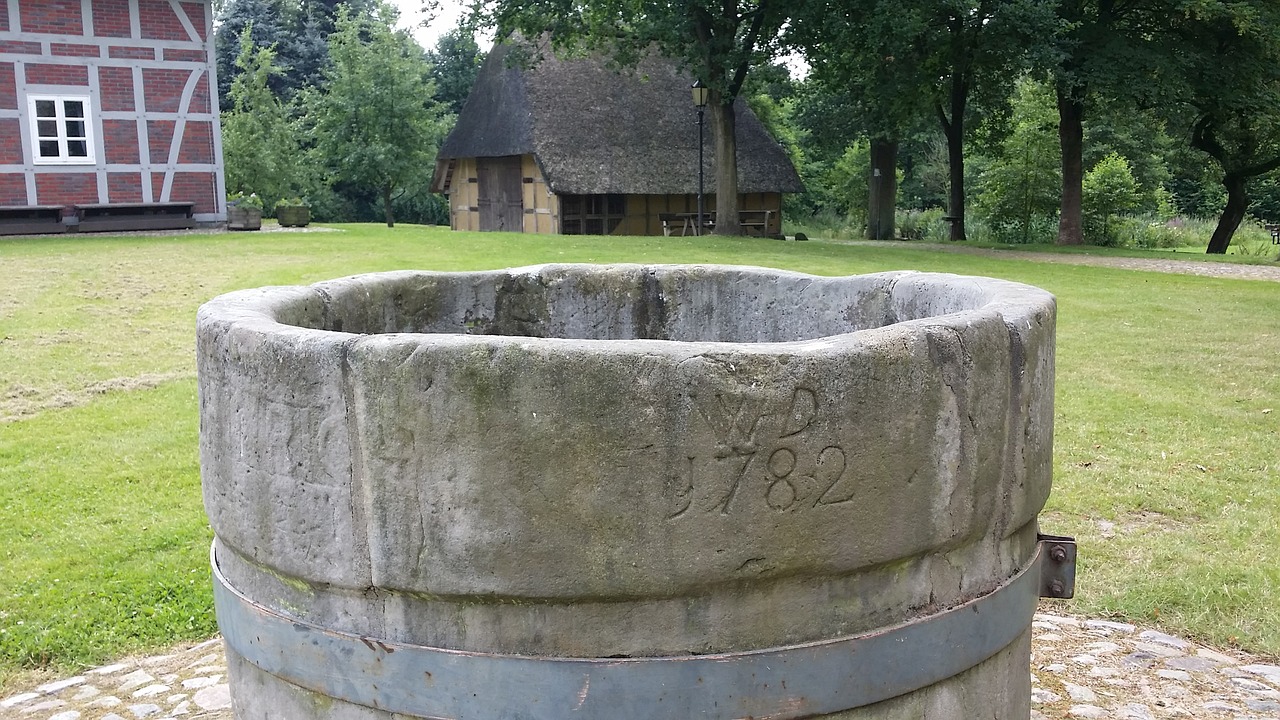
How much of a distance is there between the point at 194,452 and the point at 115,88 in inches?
731

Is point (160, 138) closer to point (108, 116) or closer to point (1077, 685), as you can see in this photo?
point (108, 116)

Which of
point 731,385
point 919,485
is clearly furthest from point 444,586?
point 919,485

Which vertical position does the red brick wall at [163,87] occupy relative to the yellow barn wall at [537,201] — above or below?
above

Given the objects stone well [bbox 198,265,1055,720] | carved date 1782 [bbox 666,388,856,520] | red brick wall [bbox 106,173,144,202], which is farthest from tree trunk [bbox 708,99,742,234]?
carved date 1782 [bbox 666,388,856,520]

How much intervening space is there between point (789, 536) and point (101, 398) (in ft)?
25.7

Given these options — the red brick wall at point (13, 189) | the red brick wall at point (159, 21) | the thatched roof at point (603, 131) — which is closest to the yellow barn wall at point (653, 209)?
the thatched roof at point (603, 131)

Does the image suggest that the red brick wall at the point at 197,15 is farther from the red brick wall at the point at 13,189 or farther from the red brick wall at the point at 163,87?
the red brick wall at the point at 13,189

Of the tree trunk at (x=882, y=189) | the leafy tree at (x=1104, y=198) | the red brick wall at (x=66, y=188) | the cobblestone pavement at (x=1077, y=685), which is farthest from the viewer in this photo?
the tree trunk at (x=882, y=189)

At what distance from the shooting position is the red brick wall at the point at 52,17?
22031 mm

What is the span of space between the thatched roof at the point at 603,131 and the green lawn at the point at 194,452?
44.7 ft

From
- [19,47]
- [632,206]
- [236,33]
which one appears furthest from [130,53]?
[236,33]

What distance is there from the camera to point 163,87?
2380cm

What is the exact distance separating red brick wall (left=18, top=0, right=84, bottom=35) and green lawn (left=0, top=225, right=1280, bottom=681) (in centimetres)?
862

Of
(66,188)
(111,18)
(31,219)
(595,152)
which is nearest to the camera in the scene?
(31,219)
